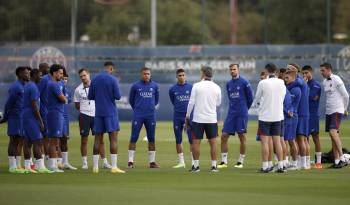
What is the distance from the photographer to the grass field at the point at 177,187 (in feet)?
55.7

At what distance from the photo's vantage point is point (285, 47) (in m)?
50.3

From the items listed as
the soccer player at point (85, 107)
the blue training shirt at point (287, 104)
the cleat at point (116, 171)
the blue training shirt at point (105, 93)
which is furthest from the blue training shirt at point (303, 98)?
the soccer player at point (85, 107)

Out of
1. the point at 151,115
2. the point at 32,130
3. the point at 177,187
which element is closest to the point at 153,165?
the point at 151,115

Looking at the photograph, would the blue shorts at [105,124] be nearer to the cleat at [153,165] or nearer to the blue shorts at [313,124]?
the cleat at [153,165]

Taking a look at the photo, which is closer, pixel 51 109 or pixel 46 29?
pixel 51 109

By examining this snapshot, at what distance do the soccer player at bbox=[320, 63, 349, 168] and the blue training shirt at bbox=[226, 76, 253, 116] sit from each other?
6.11 feet

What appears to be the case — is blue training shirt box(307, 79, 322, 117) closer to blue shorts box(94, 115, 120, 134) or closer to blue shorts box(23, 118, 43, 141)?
blue shorts box(94, 115, 120, 134)

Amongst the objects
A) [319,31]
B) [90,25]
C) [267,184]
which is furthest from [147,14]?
[267,184]

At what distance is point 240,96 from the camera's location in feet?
80.1

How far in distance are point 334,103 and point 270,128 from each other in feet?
7.99

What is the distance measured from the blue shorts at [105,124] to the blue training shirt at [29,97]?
127 centimetres

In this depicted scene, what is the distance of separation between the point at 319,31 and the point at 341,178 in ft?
183

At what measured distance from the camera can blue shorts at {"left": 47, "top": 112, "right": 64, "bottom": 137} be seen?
2222 centimetres

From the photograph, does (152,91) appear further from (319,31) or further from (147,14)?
(319,31)
